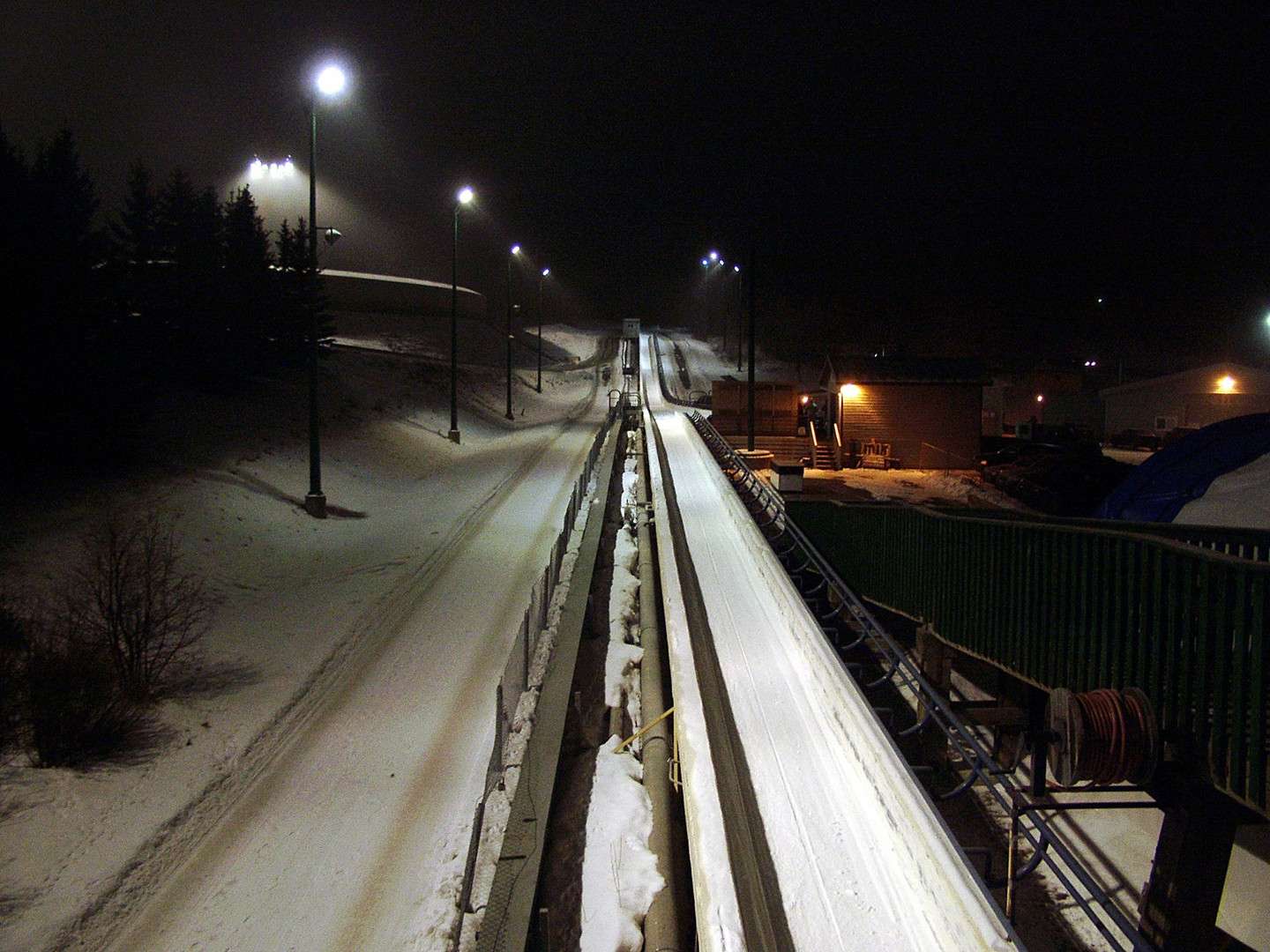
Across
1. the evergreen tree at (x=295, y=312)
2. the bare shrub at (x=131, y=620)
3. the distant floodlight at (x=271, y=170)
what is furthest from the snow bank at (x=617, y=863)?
the distant floodlight at (x=271, y=170)

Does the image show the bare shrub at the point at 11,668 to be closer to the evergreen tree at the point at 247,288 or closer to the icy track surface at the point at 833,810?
the icy track surface at the point at 833,810

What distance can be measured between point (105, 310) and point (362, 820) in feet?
54.5

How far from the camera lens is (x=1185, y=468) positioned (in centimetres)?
1562

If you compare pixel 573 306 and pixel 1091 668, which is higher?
pixel 573 306

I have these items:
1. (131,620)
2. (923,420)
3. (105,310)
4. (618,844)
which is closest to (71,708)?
(131,620)

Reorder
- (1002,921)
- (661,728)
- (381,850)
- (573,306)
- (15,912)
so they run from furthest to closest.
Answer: (573,306) → (661,728) → (381,850) → (15,912) → (1002,921)

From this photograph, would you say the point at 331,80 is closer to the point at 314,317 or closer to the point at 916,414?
the point at 314,317

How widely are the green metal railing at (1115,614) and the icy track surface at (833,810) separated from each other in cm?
200

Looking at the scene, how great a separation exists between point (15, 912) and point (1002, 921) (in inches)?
272

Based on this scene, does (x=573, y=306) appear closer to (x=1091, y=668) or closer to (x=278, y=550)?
(x=278, y=550)

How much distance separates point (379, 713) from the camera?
931 centimetres

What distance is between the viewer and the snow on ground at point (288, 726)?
6.20 meters

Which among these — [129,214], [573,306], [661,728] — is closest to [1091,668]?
[661,728]

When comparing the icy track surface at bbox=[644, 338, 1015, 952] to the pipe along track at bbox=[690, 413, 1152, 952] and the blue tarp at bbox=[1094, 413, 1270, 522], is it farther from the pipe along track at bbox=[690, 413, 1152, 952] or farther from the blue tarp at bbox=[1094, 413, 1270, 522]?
the blue tarp at bbox=[1094, 413, 1270, 522]
